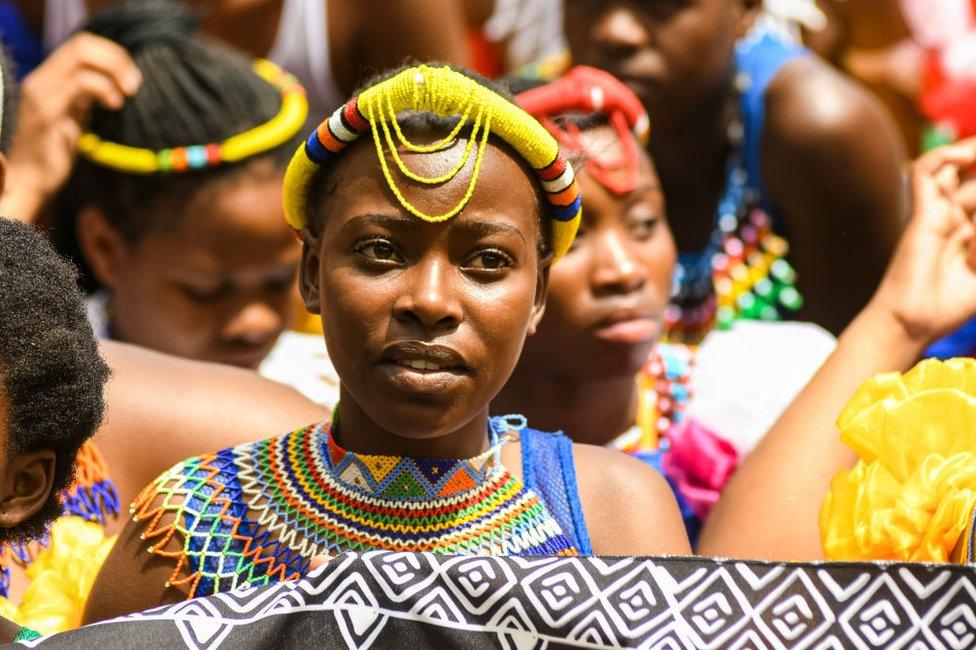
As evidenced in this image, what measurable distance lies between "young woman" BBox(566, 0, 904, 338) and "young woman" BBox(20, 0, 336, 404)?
4.01 feet

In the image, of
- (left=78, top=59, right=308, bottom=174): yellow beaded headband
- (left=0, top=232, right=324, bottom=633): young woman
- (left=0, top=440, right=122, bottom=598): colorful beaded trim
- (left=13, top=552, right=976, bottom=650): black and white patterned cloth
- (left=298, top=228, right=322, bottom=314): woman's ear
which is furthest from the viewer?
(left=78, top=59, right=308, bottom=174): yellow beaded headband

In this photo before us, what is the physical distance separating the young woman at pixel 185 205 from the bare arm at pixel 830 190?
4.89ft

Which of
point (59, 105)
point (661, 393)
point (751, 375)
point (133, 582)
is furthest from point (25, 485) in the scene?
point (661, 393)

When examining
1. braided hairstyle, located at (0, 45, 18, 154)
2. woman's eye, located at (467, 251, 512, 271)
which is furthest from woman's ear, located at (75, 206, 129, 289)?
woman's eye, located at (467, 251, 512, 271)

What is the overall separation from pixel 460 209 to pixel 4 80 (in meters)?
1.34

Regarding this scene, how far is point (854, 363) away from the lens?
300 centimetres

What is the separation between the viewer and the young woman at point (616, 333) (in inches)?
131

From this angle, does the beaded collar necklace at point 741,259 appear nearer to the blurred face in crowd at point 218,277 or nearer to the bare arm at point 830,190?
the bare arm at point 830,190

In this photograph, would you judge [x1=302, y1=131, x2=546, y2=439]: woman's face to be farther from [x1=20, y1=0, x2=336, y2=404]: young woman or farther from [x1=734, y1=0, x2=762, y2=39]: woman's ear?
[x1=734, y1=0, x2=762, y2=39]: woman's ear

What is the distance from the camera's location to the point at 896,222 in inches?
187

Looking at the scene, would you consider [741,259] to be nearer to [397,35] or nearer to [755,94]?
[755,94]

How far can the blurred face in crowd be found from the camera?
12.3 feet

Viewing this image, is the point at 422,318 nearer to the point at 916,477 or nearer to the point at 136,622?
the point at 136,622

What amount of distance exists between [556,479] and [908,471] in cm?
54
